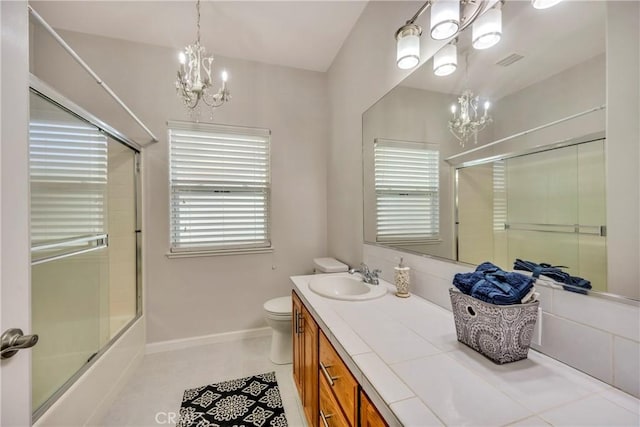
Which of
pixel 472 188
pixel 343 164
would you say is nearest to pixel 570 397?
pixel 472 188

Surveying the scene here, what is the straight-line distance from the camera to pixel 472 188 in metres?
1.14

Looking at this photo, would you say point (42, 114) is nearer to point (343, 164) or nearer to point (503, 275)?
point (343, 164)

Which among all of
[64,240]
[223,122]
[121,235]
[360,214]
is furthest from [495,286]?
[121,235]

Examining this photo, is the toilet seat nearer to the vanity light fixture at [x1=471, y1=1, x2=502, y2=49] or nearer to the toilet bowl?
the toilet bowl

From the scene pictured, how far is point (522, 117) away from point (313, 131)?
213cm

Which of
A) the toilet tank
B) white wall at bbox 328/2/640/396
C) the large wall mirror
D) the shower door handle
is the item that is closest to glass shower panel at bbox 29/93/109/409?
the shower door handle

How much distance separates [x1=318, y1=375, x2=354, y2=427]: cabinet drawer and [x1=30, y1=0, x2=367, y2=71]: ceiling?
8.25ft

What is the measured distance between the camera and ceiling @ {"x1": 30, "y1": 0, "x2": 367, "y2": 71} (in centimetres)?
194

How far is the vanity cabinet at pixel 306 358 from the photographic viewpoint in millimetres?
1242

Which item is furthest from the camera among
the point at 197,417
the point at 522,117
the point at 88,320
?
the point at 88,320

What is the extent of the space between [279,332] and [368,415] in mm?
1552

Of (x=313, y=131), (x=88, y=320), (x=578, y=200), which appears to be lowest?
(x=88, y=320)

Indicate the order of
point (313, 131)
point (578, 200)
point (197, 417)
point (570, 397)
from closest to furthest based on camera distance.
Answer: point (570, 397)
point (578, 200)
point (197, 417)
point (313, 131)

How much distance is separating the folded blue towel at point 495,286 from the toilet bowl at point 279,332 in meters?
1.51
